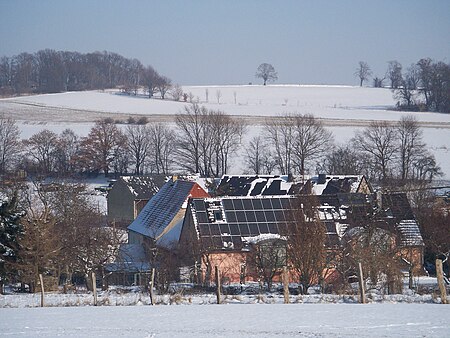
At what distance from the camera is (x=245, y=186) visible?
4141cm

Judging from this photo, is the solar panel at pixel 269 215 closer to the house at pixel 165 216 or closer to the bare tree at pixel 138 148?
the house at pixel 165 216

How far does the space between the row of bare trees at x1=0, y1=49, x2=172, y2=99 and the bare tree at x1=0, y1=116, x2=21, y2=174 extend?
36188mm

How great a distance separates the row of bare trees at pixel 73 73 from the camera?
98.9 m

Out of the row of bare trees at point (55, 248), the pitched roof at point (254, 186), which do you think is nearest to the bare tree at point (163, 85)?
the pitched roof at point (254, 186)

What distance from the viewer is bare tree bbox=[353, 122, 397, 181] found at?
51.7m

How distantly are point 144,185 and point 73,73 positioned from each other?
6616 cm

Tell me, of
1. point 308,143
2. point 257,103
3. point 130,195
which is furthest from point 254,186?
point 257,103

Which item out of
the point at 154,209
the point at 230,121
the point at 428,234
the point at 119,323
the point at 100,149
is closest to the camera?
the point at 119,323

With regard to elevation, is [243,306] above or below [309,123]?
below

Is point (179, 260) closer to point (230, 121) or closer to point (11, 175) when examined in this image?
point (11, 175)

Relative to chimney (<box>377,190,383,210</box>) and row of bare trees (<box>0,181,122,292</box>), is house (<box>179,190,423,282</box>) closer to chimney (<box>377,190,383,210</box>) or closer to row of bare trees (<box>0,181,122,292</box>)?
chimney (<box>377,190,383,210</box>)

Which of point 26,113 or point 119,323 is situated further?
point 26,113

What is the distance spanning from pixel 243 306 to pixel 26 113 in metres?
68.6

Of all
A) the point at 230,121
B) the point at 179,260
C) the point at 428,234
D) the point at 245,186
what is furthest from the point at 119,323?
the point at 230,121
